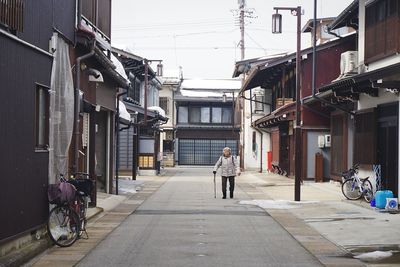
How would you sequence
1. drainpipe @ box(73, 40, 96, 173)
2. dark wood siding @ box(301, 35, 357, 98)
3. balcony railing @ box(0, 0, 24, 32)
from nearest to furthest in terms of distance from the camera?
balcony railing @ box(0, 0, 24, 32) < drainpipe @ box(73, 40, 96, 173) < dark wood siding @ box(301, 35, 357, 98)

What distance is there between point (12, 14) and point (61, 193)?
3.39m

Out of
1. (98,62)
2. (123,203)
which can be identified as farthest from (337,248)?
(123,203)

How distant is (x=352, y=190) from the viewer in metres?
19.9

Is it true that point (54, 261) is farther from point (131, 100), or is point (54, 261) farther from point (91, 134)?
point (131, 100)

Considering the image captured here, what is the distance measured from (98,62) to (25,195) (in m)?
7.43

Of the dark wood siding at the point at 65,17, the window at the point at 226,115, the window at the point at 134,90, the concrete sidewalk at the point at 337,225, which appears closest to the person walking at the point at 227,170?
the concrete sidewalk at the point at 337,225

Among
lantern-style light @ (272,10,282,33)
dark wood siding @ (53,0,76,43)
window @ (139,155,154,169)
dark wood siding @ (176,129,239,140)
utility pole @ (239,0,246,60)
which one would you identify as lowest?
window @ (139,155,154,169)

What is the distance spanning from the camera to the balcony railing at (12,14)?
8.75 meters

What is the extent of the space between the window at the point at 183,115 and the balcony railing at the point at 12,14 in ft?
169

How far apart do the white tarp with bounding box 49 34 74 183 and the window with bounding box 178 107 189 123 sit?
47.8 m

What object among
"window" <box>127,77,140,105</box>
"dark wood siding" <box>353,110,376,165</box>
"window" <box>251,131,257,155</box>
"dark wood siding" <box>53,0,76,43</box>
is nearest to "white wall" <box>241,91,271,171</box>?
"window" <box>251,131,257,155</box>

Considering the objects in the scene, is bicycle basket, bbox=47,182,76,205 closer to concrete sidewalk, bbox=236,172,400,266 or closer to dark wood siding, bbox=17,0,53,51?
dark wood siding, bbox=17,0,53,51

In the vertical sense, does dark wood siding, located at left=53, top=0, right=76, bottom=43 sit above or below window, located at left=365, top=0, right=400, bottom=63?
below

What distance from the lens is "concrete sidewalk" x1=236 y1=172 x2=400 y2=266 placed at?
10844 millimetres
